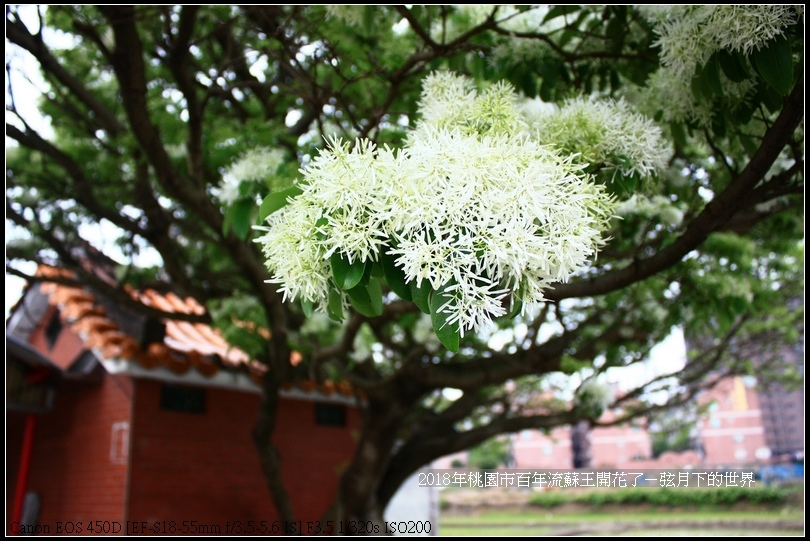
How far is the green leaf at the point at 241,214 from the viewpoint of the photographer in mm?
3067

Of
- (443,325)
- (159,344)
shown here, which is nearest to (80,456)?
(159,344)

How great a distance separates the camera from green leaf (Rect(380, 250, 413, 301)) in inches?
65.9

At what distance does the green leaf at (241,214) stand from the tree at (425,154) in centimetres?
5

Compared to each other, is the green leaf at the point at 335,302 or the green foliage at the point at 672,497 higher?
the green leaf at the point at 335,302

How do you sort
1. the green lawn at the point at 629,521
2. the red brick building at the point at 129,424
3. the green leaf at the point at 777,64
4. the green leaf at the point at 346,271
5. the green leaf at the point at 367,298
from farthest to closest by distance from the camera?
the green lawn at the point at 629,521, the red brick building at the point at 129,424, the green leaf at the point at 777,64, the green leaf at the point at 367,298, the green leaf at the point at 346,271

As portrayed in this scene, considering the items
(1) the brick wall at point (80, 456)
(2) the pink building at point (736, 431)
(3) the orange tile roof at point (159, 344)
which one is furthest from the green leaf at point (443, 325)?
(2) the pink building at point (736, 431)

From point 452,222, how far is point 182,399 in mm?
6440

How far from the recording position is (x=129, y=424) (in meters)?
6.69

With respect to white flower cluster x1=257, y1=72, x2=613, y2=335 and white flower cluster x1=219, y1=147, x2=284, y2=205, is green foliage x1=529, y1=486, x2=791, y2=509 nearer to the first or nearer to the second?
white flower cluster x1=219, y1=147, x2=284, y2=205

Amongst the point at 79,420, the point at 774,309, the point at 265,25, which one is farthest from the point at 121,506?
the point at 774,309

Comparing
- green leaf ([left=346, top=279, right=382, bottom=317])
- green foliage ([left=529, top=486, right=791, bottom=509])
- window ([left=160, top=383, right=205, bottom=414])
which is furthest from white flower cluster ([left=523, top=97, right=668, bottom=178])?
green foliage ([left=529, top=486, right=791, bottom=509])

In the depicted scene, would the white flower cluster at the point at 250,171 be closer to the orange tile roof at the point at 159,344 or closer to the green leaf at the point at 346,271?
the green leaf at the point at 346,271

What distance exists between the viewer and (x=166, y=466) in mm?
6934

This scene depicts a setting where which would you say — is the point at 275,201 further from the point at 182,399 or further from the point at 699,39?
the point at 182,399
